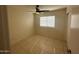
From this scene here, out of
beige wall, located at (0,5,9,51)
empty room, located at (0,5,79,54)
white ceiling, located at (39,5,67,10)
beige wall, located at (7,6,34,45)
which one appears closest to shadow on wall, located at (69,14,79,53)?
empty room, located at (0,5,79,54)

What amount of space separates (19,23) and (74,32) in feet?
1.38

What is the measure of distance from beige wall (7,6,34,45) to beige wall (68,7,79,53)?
0.30 m

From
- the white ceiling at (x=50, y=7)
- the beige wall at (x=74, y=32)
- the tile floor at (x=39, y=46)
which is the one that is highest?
the white ceiling at (x=50, y=7)

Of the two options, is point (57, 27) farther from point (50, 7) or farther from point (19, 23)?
point (19, 23)

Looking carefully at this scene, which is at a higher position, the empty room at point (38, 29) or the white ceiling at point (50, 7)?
the white ceiling at point (50, 7)

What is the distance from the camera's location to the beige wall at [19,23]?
84 cm

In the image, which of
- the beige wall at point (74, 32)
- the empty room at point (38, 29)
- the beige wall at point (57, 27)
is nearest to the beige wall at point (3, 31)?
the empty room at point (38, 29)

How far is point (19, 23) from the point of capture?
0.86 meters

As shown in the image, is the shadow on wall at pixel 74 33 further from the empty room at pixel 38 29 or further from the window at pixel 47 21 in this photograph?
the window at pixel 47 21

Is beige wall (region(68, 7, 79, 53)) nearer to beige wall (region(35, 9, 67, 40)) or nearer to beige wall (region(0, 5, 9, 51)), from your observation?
beige wall (region(35, 9, 67, 40))

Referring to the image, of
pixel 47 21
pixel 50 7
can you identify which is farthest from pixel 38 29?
pixel 50 7

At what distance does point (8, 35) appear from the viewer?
2.87 feet

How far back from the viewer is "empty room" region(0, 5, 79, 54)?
833 millimetres
